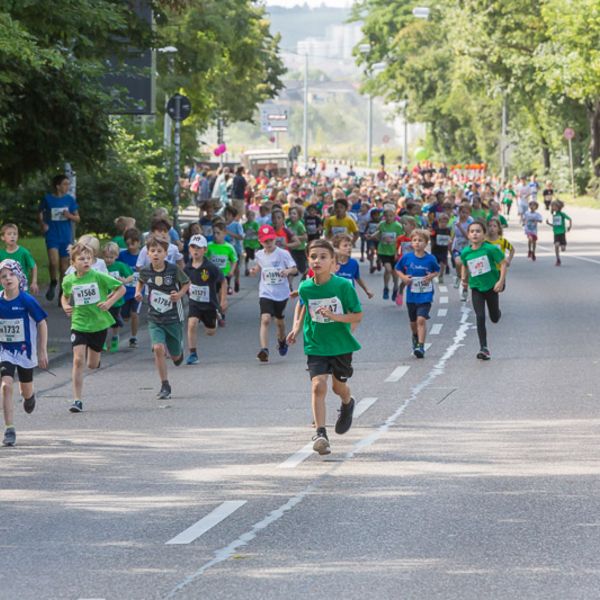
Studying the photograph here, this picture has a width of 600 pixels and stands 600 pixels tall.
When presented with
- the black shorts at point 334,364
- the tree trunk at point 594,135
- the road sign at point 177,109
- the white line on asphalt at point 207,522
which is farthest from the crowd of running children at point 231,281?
the tree trunk at point 594,135

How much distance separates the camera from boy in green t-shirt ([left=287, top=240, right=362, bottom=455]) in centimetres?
1215

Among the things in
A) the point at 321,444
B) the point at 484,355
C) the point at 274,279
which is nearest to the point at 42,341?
the point at 321,444

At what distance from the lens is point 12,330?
42.7ft

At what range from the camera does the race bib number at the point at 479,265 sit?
18.8 metres

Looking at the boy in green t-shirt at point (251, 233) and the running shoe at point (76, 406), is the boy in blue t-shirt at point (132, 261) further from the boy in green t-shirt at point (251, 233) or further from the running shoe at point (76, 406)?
the boy in green t-shirt at point (251, 233)

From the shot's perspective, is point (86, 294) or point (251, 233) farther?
point (251, 233)

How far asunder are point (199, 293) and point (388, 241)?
30.1ft

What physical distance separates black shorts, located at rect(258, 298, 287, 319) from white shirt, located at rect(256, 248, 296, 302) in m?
0.04

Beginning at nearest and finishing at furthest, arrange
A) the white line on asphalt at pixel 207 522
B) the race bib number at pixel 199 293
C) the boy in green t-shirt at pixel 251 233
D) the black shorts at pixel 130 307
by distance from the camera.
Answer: the white line on asphalt at pixel 207 522
the race bib number at pixel 199 293
the black shorts at pixel 130 307
the boy in green t-shirt at pixel 251 233

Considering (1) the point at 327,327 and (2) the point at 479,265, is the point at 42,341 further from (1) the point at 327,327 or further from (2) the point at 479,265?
(2) the point at 479,265

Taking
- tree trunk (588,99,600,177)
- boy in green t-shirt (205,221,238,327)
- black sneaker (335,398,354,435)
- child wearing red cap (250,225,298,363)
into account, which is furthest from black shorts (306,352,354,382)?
tree trunk (588,99,600,177)

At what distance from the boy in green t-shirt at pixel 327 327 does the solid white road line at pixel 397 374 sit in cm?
432

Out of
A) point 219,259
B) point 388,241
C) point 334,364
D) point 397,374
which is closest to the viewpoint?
point 334,364

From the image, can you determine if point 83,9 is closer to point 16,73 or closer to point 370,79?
point 16,73
